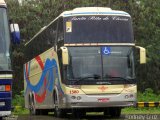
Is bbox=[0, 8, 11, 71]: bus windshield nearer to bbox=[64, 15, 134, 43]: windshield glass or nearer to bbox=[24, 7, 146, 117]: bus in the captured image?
bbox=[24, 7, 146, 117]: bus

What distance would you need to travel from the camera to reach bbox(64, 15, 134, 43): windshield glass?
19359 millimetres

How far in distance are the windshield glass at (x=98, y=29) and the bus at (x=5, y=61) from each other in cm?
466

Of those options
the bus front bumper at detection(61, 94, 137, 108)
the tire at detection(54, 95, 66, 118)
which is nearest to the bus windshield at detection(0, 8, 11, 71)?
the bus front bumper at detection(61, 94, 137, 108)

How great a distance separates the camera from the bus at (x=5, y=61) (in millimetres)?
14133

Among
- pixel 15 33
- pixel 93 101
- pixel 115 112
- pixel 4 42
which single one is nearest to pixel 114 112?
pixel 115 112

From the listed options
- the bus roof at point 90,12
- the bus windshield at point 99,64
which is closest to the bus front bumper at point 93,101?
the bus windshield at point 99,64

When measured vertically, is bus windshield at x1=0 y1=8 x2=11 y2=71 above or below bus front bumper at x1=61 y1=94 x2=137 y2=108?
above

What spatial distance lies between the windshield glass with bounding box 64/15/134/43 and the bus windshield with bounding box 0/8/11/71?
4.64 metres

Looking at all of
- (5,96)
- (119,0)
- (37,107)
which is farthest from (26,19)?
(5,96)

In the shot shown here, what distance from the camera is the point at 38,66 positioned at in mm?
25156

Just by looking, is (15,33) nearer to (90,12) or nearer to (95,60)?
(95,60)

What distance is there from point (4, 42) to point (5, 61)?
0.59 metres

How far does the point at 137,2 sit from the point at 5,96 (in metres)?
32.1

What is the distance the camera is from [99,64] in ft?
63.2
